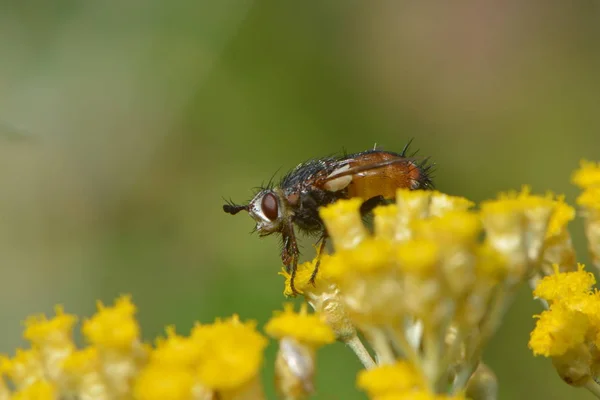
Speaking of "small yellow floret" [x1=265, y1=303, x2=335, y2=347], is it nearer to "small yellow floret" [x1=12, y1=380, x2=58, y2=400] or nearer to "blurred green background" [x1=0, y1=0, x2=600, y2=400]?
"small yellow floret" [x1=12, y1=380, x2=58, y2=400]

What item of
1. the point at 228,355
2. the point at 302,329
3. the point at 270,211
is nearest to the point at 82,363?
the point at 228,355

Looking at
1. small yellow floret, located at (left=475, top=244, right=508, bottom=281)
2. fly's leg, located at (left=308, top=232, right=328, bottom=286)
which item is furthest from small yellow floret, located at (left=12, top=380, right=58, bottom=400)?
small yellow floret, located at (left=475, top=244, right=508, bottom=281)

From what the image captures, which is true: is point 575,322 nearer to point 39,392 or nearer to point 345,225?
point 345,225

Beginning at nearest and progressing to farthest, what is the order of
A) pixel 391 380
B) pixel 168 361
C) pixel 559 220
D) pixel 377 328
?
pixel 391 380, pixel 168 361, pixel 377 328, pixel 559 220

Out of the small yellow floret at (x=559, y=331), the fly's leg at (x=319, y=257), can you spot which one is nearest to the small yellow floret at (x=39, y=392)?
the fly's leg at (x=319, y=257)

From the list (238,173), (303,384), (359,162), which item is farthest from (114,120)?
(303,384)

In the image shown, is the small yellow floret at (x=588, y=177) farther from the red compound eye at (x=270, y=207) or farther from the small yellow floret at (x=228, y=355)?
the small yellow floret at (x=228, y=355)
